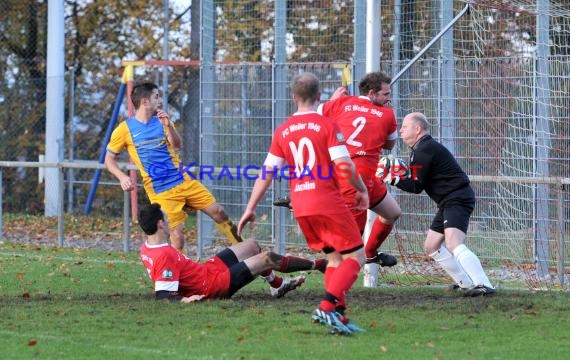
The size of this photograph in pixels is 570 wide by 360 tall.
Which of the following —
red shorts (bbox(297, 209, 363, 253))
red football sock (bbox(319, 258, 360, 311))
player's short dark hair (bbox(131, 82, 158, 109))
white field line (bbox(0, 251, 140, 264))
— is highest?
player's short dark hair (bbox(131, 82, 158, 109))

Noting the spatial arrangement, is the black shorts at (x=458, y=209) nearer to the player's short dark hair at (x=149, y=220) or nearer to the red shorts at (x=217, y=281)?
the red shorts at (x=217, y=281)

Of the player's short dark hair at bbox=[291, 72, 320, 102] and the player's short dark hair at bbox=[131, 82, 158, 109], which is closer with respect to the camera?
the player's short dark hair at bbox=[291, 72, 320, 102]

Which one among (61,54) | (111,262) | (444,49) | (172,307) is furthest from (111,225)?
(172,307)

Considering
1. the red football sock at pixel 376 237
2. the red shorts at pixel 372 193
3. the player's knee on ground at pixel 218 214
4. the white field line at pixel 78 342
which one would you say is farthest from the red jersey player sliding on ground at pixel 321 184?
the player's knee on ground at pixel 218 214

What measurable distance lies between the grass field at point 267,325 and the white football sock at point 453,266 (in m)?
0.21

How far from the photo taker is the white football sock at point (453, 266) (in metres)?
10.9

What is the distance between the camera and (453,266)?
1088 cm

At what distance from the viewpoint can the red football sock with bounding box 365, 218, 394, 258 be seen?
11180 millimetres

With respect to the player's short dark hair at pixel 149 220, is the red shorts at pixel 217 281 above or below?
below

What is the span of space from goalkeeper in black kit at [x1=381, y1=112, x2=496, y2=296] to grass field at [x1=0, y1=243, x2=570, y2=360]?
0.28 m

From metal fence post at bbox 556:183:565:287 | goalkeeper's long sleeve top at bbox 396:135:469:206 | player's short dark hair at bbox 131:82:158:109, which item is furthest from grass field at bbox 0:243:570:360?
player's short dark hair at bbox 131:82:158:109

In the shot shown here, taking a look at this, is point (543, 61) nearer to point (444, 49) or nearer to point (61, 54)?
point (444, 49)

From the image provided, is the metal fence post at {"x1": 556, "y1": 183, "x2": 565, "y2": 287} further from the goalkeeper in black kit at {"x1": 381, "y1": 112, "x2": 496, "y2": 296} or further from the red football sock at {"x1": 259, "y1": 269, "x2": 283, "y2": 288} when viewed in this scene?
the red football sock at {"x1": 259, "y1": 269, "x2": 283, "y2": 288}

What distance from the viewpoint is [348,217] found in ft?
28.0
